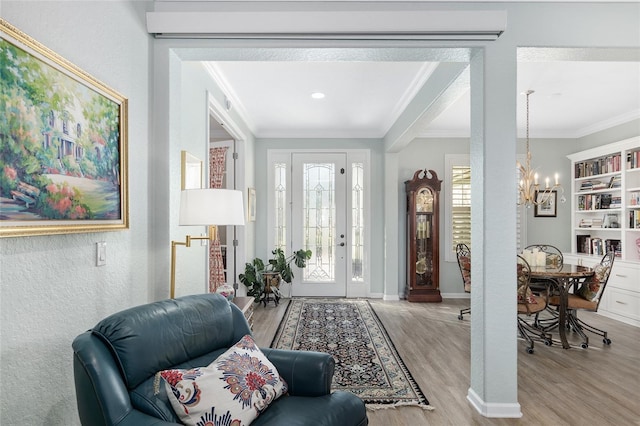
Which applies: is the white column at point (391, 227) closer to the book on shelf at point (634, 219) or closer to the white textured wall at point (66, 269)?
the book on shelf at point (634, 219)

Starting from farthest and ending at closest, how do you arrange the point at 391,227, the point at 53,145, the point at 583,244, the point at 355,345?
1. the point at 391,227
2. the point at 583,244
3. the point at 355,345
4. the point at 53,145

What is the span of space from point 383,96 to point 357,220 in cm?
235

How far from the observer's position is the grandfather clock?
5.76m

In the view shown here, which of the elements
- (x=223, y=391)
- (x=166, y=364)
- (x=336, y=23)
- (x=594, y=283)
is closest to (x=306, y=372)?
(x=223, y=391)

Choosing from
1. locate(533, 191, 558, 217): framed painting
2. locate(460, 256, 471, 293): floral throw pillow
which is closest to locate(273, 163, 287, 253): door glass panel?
locate(460, 256, 471, 293): floral throw pillow

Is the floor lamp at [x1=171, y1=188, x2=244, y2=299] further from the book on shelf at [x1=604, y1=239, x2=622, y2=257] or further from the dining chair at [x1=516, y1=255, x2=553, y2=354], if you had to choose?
the book on shelf at [x1=604, y1=239, x2=622, y2=257]

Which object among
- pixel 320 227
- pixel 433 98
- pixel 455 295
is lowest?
pixel 455 295

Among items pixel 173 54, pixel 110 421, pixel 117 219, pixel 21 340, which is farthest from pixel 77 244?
pixel 173 54

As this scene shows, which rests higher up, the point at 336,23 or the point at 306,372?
the point at 336,23

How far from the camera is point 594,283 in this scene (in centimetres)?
383

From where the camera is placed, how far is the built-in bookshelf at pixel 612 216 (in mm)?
4633

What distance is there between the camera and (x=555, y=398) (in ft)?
8.61

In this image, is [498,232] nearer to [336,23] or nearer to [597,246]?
[336,23]

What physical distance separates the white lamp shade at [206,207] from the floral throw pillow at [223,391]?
777mm
